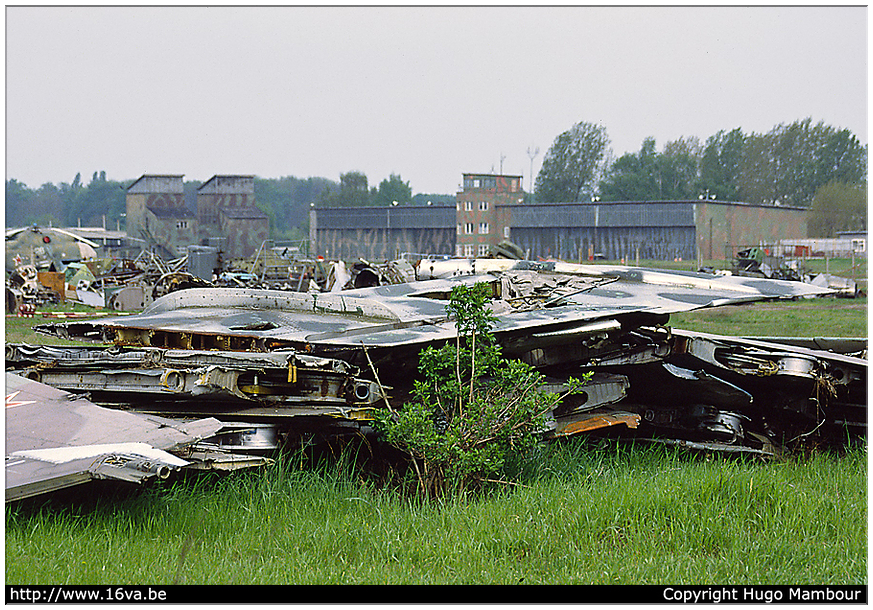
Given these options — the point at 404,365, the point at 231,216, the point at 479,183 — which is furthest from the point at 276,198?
the point at 404,365

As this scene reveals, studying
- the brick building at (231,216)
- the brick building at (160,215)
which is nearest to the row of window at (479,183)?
the brick building at (231,216)

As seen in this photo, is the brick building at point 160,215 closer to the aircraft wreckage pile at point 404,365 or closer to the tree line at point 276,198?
the tree line at point 276,198

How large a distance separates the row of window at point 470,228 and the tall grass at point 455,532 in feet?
157

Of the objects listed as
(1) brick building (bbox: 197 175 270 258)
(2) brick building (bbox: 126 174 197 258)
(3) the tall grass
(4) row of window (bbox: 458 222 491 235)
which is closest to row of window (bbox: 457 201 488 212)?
(4) row of window (bbox: 458 222 491 235)

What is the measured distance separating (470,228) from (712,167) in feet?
92.8

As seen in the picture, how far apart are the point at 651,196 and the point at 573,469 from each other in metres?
67.2

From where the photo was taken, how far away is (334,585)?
4004 mm

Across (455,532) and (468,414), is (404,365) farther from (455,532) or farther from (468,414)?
(455,532)

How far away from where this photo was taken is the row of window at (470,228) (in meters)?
53.6

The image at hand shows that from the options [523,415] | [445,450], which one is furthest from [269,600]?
[523,415]

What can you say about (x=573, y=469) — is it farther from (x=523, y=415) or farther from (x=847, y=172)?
(x=847, y=172)

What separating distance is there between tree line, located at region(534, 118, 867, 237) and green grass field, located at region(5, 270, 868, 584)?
5580 cm

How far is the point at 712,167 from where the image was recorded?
70375 mm

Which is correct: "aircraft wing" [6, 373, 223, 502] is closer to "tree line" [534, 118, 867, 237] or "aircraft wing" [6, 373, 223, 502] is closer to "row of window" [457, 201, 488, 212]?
"row of window" [457, 201, 488, 212]
